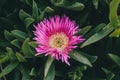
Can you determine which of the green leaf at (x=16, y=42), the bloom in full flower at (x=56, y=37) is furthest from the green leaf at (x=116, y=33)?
the green leaf at (x=16, y=42)

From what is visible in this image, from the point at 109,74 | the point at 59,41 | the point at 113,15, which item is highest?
the point at 113,15

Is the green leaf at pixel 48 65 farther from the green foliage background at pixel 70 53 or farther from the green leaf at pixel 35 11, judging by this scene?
the green leaf at pixel 35 11

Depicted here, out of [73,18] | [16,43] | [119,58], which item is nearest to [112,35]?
[119,58]

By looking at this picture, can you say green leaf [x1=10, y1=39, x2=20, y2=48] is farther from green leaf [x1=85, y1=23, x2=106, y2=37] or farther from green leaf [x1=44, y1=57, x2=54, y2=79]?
green leaf [x1=85, y1=23, x2=106, y2=37]

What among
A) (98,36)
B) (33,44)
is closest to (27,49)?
(33,44)

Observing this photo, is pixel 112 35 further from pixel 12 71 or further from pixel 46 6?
pixel 12 71

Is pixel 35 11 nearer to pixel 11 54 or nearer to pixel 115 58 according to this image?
pixel 11 54

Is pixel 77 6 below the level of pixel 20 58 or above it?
above
